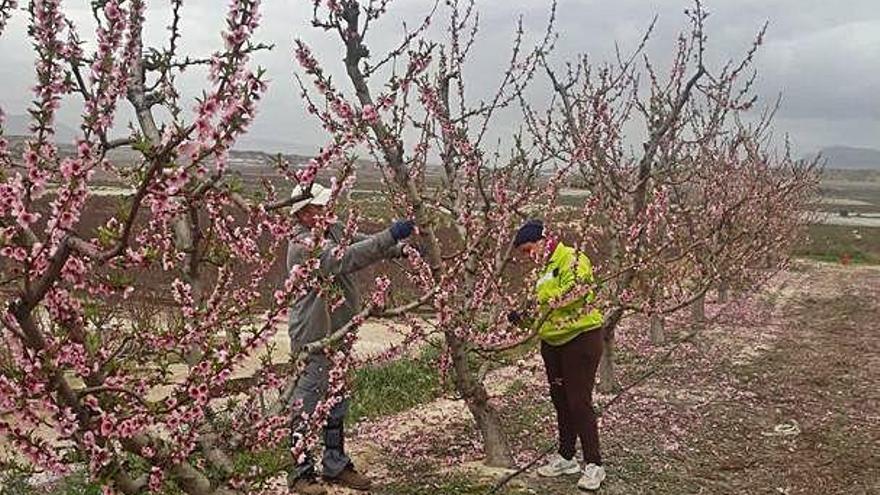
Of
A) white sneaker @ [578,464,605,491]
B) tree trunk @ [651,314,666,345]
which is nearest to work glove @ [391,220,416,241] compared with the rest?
white sneaker @ [578,464,605,491]

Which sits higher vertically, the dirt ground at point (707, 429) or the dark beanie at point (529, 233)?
the dark beanie at point (529, 233)

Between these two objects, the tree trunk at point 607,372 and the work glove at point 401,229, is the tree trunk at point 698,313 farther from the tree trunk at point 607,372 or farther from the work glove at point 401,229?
the work glove at point 401,229

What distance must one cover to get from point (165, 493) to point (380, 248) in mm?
2031

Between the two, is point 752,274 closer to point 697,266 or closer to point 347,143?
point 697,266

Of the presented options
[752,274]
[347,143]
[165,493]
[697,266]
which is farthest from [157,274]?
[347,143]

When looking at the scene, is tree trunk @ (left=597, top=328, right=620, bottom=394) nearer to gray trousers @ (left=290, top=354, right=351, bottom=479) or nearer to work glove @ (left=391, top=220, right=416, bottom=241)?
gray trousers @ (left=290, top=354, right=351, bottom=479)

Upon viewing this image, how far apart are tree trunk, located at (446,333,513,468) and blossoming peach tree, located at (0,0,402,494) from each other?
7.94 ft

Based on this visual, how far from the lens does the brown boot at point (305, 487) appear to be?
5.87 metres

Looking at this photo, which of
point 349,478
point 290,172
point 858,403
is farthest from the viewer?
point 858,403

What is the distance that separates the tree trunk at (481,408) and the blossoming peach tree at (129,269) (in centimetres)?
242

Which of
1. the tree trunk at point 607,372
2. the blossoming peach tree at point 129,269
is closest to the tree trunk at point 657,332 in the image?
the tree trunk at point 607,372

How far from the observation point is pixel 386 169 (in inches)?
255

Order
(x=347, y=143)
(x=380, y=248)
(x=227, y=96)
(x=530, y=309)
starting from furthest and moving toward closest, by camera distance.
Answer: (x=530, y=309) < (x=380, y=248) < (x=347, y=143) < (x=227, y=96)

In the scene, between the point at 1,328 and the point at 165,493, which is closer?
the point at 1,328
